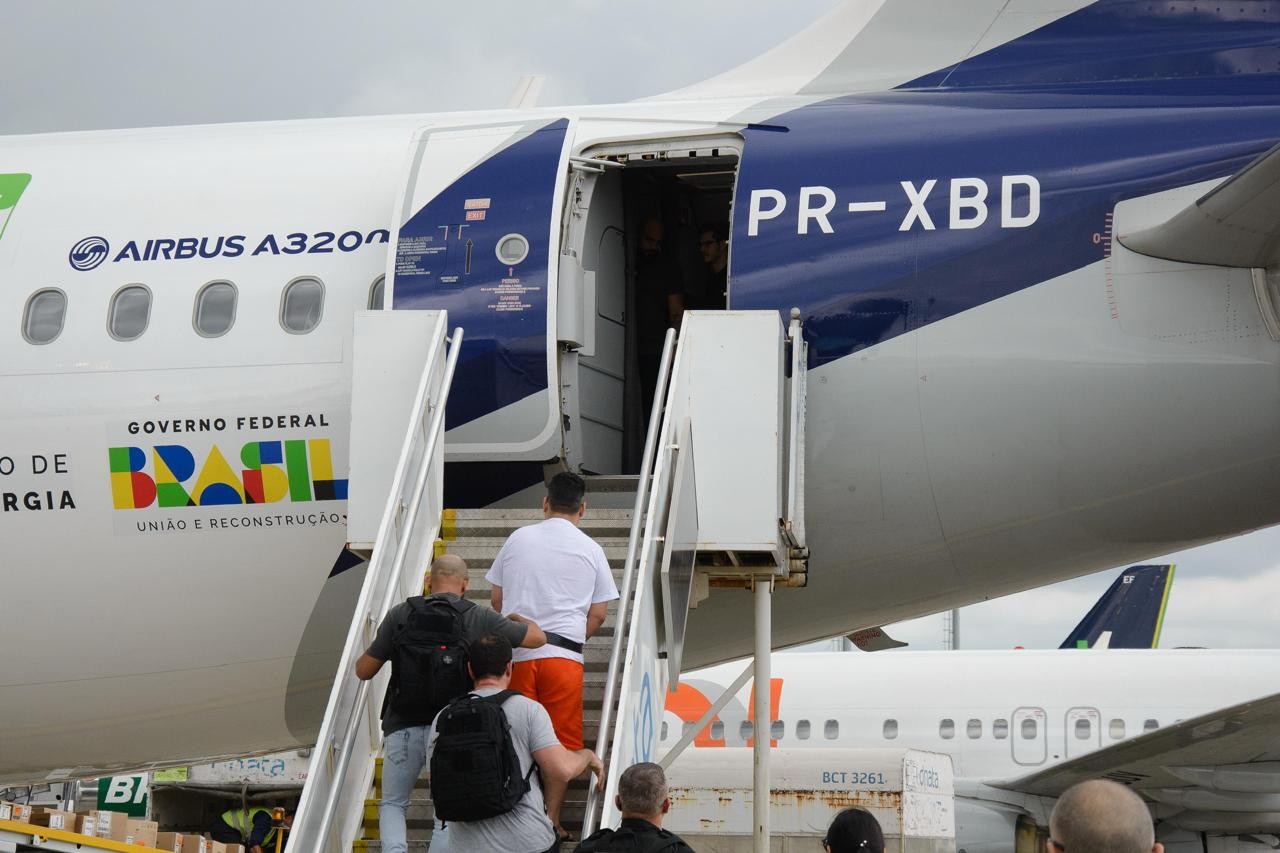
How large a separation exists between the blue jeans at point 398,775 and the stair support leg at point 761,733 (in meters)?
1.98

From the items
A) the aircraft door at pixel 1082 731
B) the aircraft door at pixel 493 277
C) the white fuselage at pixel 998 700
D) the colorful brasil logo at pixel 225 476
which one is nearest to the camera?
the aircraft door at pixel 493 277

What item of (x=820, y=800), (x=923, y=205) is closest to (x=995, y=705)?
(x=820, y=800)

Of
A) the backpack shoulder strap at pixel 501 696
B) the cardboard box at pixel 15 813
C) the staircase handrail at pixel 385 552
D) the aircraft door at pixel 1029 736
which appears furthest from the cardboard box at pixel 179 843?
the aircraft door at pixel 1029 736

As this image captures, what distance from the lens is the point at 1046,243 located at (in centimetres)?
818

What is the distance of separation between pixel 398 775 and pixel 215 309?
3.93m

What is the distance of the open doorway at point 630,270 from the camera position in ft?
29.1

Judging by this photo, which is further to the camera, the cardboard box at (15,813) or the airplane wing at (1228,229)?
the cardboard box at (15,813)

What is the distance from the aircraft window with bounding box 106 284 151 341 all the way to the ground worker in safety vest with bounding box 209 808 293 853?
1297 centimetres

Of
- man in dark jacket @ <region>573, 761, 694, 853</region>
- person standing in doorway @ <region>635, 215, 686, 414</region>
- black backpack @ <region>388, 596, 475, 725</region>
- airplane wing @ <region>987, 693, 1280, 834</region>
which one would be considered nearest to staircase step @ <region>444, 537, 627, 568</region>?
black backpack @ <region>388, 596, 475, 725</region>

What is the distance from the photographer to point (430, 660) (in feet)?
19.6

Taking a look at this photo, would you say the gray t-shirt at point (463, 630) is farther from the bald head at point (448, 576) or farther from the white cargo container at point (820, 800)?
the white cargo container at point (820, 800)

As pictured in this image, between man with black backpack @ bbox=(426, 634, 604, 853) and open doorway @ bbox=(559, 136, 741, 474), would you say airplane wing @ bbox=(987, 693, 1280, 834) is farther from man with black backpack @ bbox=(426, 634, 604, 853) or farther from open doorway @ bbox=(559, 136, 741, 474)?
man with black backpack @ bbox=(426, 634, 604, 853)

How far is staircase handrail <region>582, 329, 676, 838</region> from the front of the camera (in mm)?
6246

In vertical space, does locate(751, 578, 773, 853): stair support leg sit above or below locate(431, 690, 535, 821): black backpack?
above
